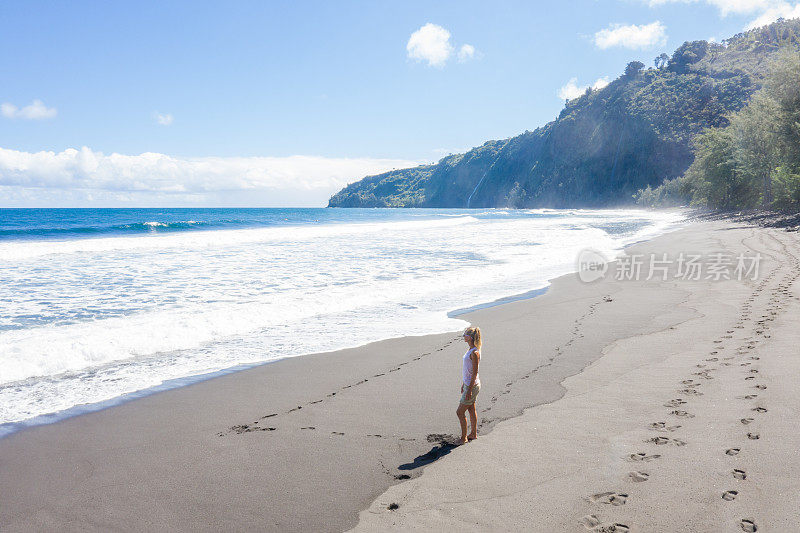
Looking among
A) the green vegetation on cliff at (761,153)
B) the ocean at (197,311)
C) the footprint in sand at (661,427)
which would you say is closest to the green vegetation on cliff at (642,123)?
the green vegetation on cliff at (761,153)

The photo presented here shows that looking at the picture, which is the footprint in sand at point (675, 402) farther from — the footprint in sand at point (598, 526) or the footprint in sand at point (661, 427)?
the footprint in sand at point (598, 526)

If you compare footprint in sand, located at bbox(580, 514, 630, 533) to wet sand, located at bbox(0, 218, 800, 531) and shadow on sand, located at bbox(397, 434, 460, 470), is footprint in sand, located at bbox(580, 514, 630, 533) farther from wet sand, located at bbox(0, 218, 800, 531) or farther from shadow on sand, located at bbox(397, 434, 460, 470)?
shadow on sand, located at bbox(397, 434, 460, 470)

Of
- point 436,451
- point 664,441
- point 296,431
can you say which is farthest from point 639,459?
point 296,431

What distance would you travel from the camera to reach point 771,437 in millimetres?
3822

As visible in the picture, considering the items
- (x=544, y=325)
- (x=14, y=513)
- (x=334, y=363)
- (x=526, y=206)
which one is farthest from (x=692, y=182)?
(x=526, y=206)

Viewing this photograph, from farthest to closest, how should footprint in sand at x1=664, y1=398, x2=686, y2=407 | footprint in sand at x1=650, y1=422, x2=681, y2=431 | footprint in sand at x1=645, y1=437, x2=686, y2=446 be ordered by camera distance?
footprint in sand at x1=664, y1=398, x2=686, y2=407, footprint in sand at x1=650, y1=422, x2=681, y2=431, footprint in sand at x1=645, y1=437, x2=686, y2=446

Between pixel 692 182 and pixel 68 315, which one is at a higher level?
pixel 692 182

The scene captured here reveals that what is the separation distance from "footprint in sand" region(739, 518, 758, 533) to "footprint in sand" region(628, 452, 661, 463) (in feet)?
2.62

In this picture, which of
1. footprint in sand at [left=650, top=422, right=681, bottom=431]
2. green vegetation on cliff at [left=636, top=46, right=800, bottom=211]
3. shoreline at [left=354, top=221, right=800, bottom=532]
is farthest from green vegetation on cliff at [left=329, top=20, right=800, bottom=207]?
footprint in sand at [left=650, top=422, right=681, bottom=431]

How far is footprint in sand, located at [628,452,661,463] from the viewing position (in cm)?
362

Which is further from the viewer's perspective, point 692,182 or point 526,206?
point 526,206

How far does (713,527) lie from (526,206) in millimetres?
147039

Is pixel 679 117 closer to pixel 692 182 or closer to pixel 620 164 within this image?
pixel 620 164

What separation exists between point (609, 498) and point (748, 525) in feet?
2.48
